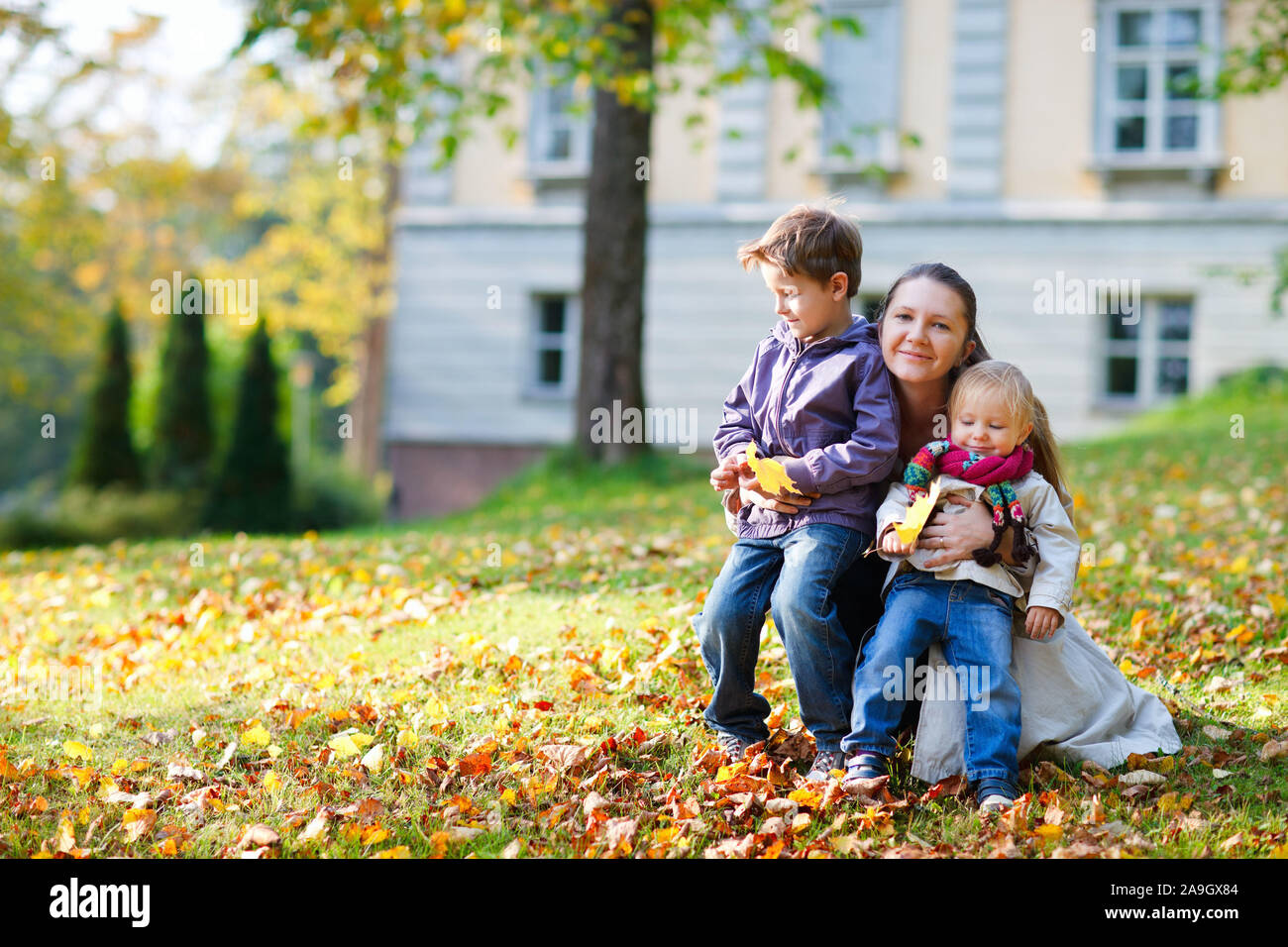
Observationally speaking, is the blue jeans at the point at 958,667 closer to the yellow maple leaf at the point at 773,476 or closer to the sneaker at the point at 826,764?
the sneaker at the point at 826,764

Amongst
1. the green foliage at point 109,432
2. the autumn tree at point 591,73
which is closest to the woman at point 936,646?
the autumn tree at point 591,73

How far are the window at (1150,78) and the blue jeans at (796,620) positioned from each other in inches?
575

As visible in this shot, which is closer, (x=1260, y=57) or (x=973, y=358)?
(x=973, y=358)

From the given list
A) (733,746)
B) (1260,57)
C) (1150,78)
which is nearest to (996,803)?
(733,746)

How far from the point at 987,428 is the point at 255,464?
1376 centimetres

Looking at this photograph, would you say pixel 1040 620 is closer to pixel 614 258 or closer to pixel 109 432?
pixel 614 258

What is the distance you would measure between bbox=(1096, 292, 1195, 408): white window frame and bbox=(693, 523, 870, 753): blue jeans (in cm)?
1420

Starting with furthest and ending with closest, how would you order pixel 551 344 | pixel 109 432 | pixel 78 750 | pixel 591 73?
pixel 551 344, pixel 109 432, pixel 591 73, pixel 78 750

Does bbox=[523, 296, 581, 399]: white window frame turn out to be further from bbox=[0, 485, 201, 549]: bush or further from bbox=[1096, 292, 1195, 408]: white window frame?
bbox=[1096, 292, 1195, 408]: white window frame

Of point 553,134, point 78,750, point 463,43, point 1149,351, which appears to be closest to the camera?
point 78,750

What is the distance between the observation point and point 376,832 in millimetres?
3070

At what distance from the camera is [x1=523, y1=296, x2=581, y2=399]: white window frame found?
18109 mm

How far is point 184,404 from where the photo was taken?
16.0 metres

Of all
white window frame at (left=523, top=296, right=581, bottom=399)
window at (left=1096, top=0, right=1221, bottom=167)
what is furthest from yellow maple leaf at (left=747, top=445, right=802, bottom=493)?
white window frame at (left=523, top=296, right=581, bottom=399)
